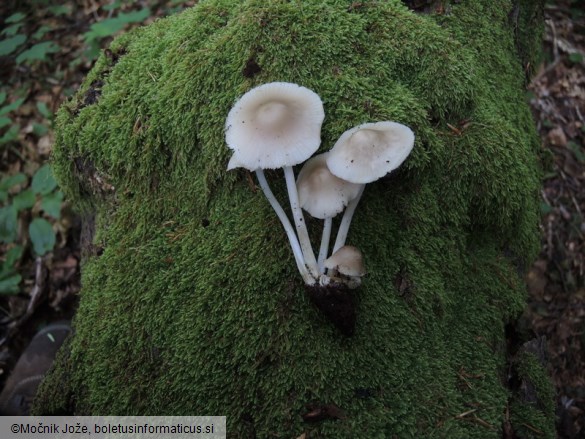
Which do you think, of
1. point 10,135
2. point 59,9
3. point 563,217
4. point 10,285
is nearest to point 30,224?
point 10,285

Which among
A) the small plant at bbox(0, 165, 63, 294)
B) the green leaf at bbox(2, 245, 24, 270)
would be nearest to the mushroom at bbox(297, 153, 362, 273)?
the small plant at bbox(0, 165, 63, 294)

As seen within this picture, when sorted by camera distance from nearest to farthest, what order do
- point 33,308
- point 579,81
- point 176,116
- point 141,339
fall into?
point 141,339, point 176,116, point 33,308, point 579,81

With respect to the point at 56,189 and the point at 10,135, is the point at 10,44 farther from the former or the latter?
the point at 56,189

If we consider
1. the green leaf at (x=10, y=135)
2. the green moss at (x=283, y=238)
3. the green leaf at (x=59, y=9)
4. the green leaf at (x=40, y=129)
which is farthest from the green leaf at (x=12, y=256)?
the green leaf at (x=59, y=9)

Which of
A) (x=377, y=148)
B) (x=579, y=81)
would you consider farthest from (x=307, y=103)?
(x=579, y=81)

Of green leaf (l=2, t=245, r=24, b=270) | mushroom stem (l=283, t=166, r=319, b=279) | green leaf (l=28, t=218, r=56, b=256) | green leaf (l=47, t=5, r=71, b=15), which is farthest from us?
green leaf (l=47, t=5, r=71, b=15)

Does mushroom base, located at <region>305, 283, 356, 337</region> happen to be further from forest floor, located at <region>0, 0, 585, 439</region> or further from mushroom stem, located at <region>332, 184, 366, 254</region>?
forest floor, located at <region>0, 0, 585, 439</region>

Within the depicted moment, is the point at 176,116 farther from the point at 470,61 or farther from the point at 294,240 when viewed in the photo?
the point at 470,61
